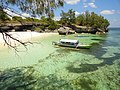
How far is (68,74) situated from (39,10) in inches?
404

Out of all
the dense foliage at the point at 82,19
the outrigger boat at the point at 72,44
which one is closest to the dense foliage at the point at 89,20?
the dense foliage at the point at 82,19

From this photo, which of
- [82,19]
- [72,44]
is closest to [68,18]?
[82,19]

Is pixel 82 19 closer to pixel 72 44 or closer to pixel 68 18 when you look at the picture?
pixel 68 18

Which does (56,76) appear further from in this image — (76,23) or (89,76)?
(76,23)

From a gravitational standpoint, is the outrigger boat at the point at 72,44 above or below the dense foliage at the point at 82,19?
below

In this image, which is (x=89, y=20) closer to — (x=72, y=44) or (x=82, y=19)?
(x=82, y=19)

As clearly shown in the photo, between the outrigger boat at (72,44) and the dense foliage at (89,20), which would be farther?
the dense foliage at (89,20)

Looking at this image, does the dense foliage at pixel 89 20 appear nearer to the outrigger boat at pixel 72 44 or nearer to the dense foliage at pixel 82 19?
the dense foliage at pixel 82 19

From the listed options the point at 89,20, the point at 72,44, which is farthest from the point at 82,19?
the point at 72,44

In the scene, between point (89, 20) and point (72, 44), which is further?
point (89, 20)

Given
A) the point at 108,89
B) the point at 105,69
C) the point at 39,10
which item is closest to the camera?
the point at 39,10

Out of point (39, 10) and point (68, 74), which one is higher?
point (39, 10)

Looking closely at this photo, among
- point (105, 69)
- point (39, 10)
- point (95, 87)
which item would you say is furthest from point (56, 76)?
point (39, 10)

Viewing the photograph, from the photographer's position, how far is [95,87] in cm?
1409
